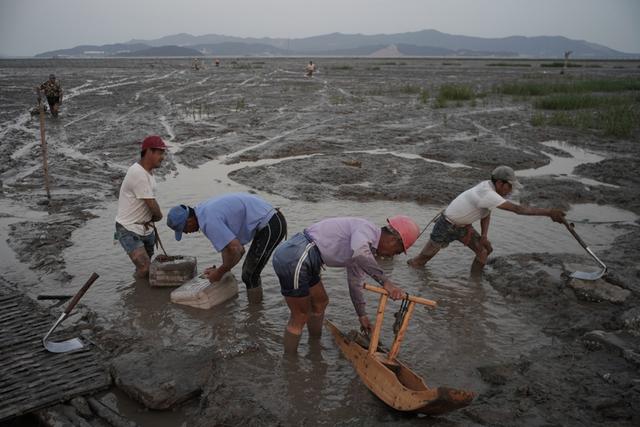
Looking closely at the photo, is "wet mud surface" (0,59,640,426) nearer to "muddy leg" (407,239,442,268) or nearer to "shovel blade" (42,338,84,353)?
"muddy leg" (407,239,442,268)

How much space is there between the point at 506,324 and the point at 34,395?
4.12m

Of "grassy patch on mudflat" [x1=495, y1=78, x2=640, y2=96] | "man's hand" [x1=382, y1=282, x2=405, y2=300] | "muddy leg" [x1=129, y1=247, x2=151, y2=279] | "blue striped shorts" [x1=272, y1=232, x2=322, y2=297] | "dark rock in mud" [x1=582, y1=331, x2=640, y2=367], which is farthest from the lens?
"grassy patch on mudflat" [x1=495, y1=78, x2=640, y2=96]

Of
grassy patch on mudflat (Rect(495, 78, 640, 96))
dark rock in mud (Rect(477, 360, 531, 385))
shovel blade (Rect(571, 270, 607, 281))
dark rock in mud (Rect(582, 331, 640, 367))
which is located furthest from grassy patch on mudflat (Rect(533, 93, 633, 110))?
dark rock in mud (Rect(477, 360, 531, 385))

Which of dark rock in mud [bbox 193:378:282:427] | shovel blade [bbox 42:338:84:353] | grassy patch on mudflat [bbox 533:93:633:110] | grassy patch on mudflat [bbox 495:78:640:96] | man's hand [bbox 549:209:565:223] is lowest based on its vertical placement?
dark rock in mud [bbox 193:378:282:427]

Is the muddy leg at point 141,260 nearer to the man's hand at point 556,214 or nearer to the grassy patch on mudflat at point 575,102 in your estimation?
the man's hand at point 556,214

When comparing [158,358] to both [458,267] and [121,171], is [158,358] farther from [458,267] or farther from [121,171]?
[121,171]

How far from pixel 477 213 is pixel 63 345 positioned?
4221mm

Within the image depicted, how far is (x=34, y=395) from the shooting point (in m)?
3.63

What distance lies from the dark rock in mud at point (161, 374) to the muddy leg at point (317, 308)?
0.95 m

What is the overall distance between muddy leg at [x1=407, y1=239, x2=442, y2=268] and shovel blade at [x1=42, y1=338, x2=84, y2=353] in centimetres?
380

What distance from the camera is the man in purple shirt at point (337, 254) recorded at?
352 centimetres

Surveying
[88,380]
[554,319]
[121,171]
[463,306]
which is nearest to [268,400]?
[88,380]

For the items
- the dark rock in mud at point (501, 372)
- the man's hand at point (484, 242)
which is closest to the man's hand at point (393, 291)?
the dark rock in mud at point (501, 372)

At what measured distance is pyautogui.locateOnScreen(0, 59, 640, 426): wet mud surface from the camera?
12.3ft
